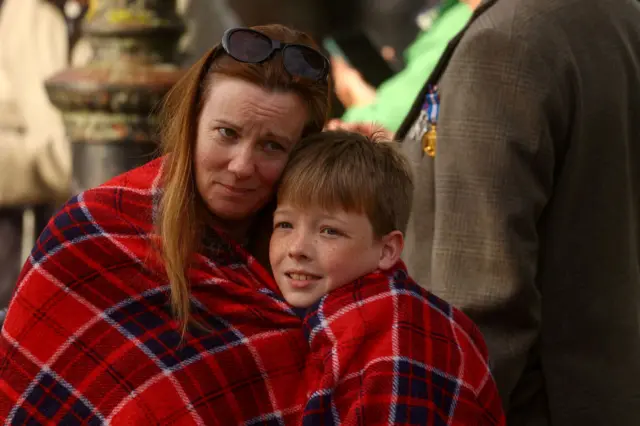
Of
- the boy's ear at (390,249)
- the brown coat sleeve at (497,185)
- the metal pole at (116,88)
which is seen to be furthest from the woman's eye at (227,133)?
the metal pole at (116,88)

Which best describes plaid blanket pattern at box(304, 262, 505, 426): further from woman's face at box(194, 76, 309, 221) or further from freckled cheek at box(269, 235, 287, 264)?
woman's face at box(194, 76, 309, 221)

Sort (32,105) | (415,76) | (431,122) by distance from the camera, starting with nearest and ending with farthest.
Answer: (431,122) → (415,76) → (32,105)

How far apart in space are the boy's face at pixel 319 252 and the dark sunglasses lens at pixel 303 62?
0.30 meters

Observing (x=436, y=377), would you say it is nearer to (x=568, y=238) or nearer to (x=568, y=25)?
(x=568, y=238)

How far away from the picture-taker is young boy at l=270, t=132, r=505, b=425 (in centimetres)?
236

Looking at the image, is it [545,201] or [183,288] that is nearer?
[183,288]

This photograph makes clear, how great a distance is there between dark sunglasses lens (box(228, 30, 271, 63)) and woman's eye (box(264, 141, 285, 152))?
0.58 ft

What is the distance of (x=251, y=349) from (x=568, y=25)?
122 cm

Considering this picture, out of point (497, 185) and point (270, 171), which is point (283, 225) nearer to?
point (270, 171)

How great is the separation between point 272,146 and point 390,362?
53cm

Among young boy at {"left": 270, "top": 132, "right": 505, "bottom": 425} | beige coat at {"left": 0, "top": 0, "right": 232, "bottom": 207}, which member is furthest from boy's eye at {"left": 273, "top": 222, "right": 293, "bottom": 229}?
beige coat at {"left": 0, "top": 0, "right": 232, "bottom": 207}

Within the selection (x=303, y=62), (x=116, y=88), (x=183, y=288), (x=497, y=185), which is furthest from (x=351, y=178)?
(x=116, y=88)

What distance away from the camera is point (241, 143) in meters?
2.52

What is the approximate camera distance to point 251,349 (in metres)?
2.48
